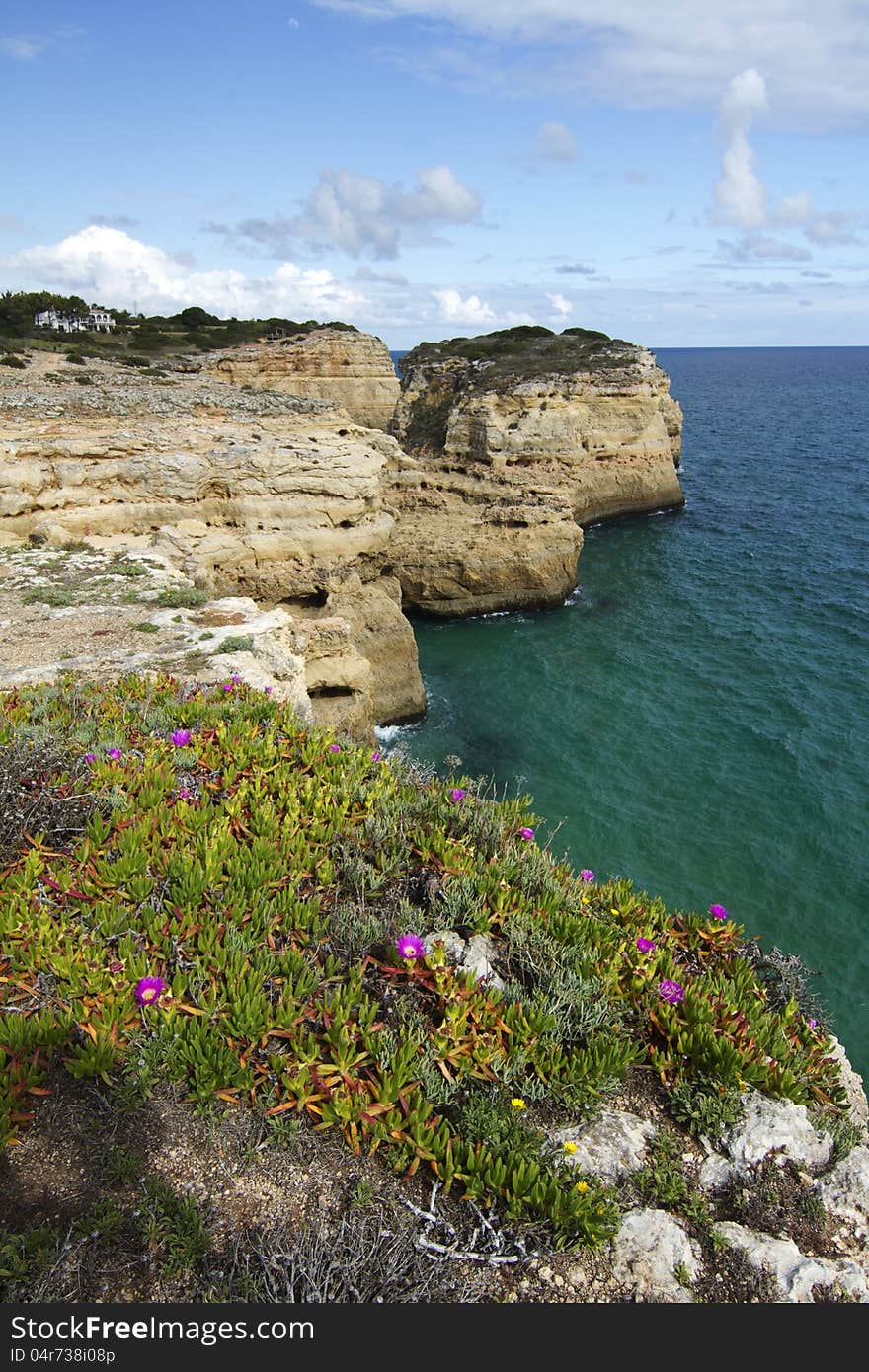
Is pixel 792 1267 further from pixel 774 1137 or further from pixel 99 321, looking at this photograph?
pixel 99 321

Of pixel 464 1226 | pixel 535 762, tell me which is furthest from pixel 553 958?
pixel 535 762

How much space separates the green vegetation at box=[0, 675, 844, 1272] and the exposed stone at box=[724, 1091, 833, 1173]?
0.54 feet

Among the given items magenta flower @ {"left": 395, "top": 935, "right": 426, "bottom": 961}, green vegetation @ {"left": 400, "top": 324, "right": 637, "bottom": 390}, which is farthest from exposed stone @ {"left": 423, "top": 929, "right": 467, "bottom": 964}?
green vegetation @ {"left": 400, "top": 324, "right": 637, "bottom": 390}

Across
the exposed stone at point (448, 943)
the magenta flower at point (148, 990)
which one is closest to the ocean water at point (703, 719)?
the exposed stone at point (448, 943)

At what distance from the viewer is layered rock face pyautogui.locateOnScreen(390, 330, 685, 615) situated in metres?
33.6

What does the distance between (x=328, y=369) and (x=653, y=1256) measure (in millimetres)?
50049

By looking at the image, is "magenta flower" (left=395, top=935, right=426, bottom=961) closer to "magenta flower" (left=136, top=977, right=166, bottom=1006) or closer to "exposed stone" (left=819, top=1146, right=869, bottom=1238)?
"magenta flower" (left=136, top=977, right=166, bottom=1006)

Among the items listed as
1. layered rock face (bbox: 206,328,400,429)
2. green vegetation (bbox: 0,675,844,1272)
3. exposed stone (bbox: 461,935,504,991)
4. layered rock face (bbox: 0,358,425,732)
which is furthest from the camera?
layered rock face (bbox: 206,328,400,429)

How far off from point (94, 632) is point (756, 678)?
70.9 ft

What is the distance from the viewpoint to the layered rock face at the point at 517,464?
33.6m

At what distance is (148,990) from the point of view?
4.74 metres

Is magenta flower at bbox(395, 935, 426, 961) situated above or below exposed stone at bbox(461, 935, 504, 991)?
above

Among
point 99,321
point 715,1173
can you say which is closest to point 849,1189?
point 715,1173

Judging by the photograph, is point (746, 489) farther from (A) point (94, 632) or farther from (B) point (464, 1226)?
(B) point (464, 1226)
